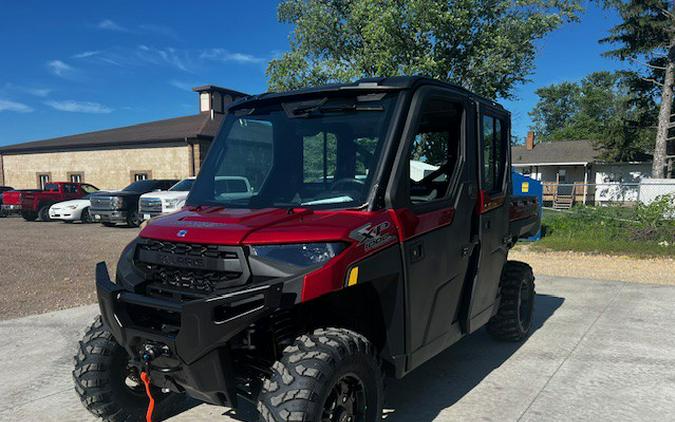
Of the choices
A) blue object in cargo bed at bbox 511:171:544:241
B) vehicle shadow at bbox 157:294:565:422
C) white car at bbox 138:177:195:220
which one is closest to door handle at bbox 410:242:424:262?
vehicle shadow at bbox 157:294:565:422

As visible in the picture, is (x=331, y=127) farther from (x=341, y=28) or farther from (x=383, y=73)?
(x=341, y=28)

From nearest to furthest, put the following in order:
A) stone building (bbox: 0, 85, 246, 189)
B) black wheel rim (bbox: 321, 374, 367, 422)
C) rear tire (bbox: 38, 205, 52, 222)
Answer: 1. black wheel rim (bbox: 321, 374, 367, 422)
2. rear tire (bbox: 38, 205, 52, 222)
3. stone building (bbox: 0, 85, 246, 189)

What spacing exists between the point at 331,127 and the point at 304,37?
66.1 ft

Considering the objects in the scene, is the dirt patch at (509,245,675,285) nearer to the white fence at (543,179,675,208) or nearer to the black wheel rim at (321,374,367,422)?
the white fence at (543,179,675,208)

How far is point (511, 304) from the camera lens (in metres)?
4.88

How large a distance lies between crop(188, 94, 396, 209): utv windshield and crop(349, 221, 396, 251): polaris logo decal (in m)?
0.19

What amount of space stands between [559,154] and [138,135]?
31.4 m

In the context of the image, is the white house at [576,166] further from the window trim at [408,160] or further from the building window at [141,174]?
the window trim at [408,160]

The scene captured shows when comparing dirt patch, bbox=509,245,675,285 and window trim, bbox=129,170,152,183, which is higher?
window trim, bbox=129,170,152,183

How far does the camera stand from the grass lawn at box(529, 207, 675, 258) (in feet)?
36.3

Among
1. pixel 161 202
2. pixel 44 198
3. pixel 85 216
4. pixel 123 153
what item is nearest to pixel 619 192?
pixel 161 202

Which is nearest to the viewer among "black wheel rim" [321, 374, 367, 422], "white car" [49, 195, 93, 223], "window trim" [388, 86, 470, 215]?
"black wheel rim" [321, 374, 367, 422]

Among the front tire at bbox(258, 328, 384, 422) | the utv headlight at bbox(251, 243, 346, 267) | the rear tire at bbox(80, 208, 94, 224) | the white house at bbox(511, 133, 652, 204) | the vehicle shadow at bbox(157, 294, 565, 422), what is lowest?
the vehicle shadow at bbox(157, 294, 565, 422)

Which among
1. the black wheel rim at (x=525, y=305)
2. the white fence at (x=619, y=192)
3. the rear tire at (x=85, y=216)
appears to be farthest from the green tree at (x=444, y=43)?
the black wheel rim at (x=525, y=305)
